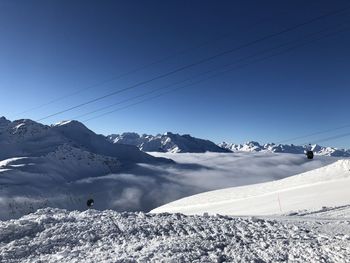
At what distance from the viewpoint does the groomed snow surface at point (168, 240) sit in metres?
14.4

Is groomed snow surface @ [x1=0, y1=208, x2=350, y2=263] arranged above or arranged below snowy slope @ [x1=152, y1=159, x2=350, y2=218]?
above

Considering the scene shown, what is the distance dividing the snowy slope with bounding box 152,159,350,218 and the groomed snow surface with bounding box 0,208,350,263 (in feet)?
65.0

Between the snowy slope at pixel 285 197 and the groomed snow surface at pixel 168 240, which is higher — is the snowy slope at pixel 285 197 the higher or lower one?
the lower one

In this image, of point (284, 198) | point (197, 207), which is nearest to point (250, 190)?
point (197, 207)

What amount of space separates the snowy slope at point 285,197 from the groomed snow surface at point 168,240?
1980 cm

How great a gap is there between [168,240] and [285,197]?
3910 cm

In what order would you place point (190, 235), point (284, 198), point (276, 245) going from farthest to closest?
point (284, 198) → point (190, 235) → point (276, 245)

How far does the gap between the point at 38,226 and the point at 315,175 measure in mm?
54564

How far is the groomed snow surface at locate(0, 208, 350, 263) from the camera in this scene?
1440cm

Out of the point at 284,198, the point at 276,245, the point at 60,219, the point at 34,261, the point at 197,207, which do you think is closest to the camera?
the point at 34,261

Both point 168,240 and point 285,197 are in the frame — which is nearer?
point 168,240

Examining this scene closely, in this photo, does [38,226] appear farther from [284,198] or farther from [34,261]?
[284,198]

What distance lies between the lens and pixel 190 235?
17.0 m

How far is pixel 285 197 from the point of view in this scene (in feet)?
173
